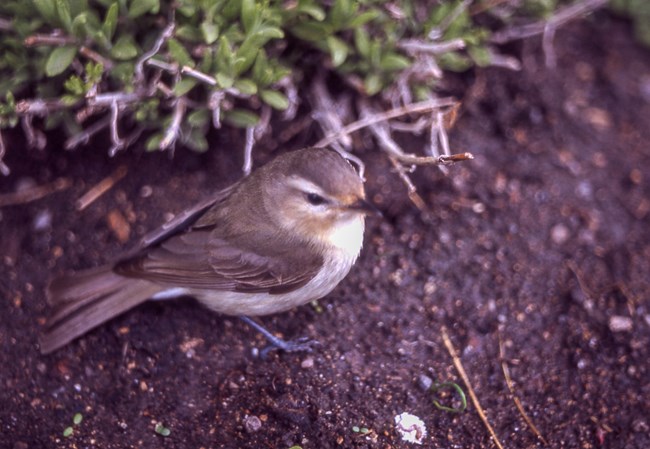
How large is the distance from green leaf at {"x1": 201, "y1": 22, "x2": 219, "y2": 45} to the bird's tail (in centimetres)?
128

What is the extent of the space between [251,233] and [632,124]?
3.12 m

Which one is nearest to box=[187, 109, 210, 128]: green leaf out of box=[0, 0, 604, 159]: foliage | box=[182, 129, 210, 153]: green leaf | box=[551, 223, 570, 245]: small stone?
box=[0, 0, 604, 159]: foliage

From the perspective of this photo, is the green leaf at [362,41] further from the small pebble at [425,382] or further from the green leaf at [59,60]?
the small pebble at [425,382]

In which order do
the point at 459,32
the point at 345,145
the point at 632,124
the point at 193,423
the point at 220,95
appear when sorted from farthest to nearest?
the point at 632,124
the point at 345,145
the point at 459,32
the point at 220,95
the point at 193,423

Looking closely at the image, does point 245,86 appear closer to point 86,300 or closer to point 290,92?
point 290,92

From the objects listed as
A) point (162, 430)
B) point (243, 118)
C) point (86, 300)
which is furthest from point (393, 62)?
point (162, 430)

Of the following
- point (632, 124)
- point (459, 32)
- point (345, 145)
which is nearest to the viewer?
point (459, 32)

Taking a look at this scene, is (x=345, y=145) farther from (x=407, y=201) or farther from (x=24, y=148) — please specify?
(x=24, y=148)

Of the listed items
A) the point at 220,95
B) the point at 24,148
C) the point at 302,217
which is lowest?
the point at 24,148

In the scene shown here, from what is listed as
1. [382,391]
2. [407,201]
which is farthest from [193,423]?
[407,201]

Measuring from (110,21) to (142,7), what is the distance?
170mm

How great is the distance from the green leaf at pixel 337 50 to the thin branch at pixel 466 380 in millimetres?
1573

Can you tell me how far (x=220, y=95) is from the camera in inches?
166

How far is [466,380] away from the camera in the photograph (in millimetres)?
4168
